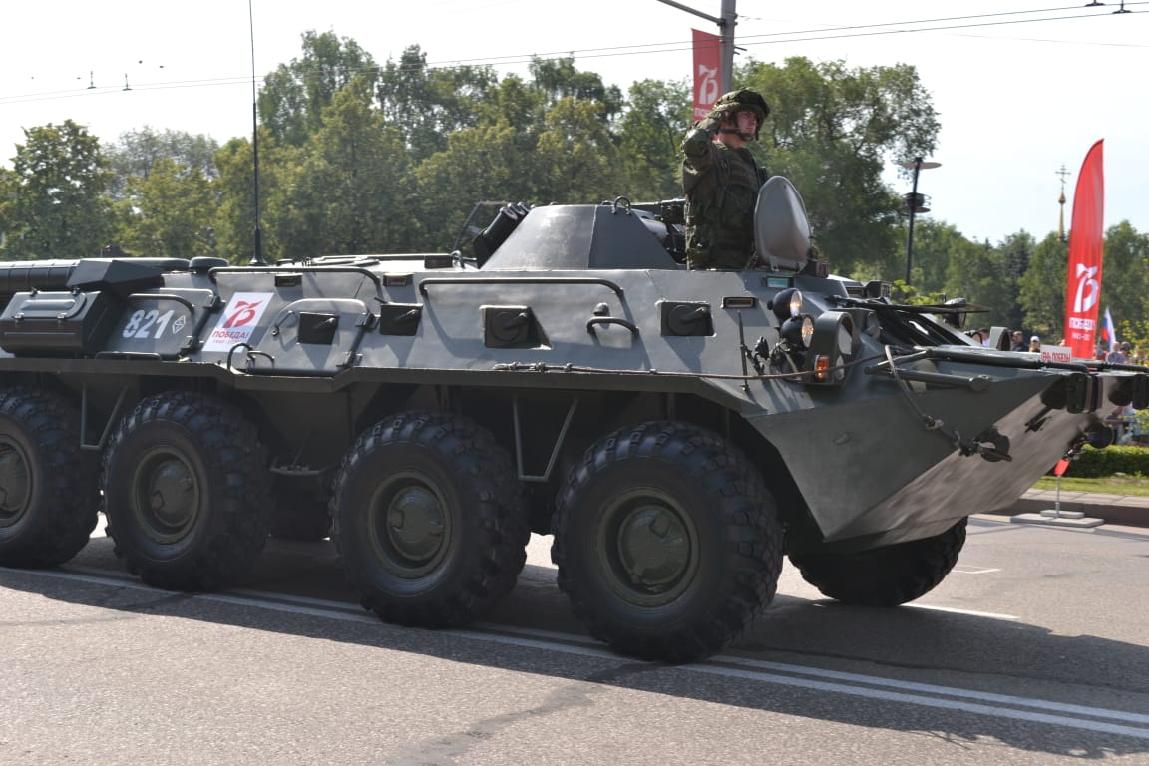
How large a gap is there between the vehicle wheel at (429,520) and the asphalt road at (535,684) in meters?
0.19

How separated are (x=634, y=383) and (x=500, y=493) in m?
0.94

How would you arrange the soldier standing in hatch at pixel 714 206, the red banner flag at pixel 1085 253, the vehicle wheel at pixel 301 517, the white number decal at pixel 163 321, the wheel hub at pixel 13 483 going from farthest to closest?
the red banner flag at pixel 1085 253
the vehicle wheel at pixel 301 517
the wheel hub at pixel 13 483
the white number decal at pixel 163 321
the soldier standing in hatch at pixel 714 206

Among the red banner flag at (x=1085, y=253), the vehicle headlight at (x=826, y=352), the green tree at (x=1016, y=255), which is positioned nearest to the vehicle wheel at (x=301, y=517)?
the vehicle headlight at (x=826, y=352)

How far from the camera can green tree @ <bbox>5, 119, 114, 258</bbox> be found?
44.8 m

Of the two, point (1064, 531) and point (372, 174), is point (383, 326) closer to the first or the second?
point (1064, 531)

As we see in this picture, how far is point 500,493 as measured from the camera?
7.36 m

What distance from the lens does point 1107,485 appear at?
52.0ft

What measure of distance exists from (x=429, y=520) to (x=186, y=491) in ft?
5.86

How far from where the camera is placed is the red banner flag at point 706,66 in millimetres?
18344

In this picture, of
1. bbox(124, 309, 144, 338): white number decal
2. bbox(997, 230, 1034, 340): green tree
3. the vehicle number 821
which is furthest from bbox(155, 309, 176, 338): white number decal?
bbox(997, 230, 1034, 340): green tree

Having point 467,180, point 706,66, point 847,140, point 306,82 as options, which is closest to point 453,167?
point 467,180

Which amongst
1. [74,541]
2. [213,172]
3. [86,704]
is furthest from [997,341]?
[213,172]

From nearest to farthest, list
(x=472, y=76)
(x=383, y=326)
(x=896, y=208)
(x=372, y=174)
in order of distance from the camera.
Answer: (x=383, y=326) < (x=372, y=174) < (x=896, y=208) < (x=472, y=76)

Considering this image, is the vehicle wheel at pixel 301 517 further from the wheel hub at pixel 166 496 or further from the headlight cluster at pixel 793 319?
the headlight cluster at pixel 793 319
